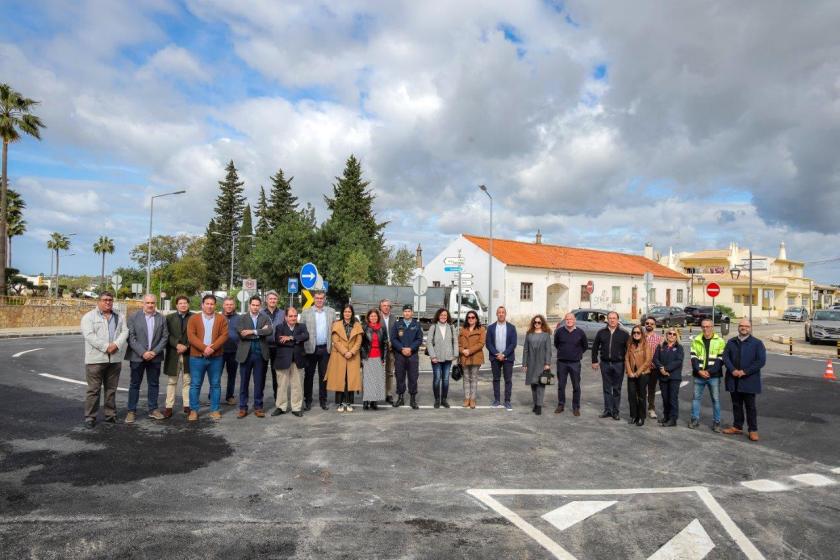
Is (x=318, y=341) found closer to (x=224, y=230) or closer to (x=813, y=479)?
(x=813, y=479)

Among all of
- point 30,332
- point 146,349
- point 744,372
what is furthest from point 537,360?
point 30,332

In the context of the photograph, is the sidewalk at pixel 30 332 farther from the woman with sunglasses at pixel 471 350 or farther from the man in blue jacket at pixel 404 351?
the woman with sunglasses at pixel 471 350

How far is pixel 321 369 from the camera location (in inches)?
378

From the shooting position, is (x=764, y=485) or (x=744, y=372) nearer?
(x=764, y=485)

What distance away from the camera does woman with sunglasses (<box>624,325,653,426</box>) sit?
8805 millimetres

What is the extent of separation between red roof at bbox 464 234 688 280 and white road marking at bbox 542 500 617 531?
118ft

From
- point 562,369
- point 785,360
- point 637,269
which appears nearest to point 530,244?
point 637,269

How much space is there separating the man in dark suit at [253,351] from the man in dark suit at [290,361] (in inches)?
7.8

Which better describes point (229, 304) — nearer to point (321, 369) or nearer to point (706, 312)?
point (321, 369)

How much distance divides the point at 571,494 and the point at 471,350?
4592 mm

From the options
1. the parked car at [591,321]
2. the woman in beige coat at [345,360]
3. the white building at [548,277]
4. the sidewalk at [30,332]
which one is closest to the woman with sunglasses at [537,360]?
the woman in beige coat at [345,360]

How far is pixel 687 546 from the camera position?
441 cm

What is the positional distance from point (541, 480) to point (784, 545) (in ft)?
7.10

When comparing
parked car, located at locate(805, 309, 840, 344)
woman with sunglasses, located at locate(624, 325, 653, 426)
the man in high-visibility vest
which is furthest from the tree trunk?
parked car, located at locate(805, 309, 840, 344)
